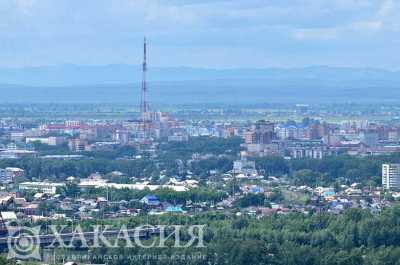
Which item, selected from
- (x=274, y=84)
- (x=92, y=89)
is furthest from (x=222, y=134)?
(x=274, y=84)

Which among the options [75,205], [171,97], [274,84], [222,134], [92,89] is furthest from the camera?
[274,84]

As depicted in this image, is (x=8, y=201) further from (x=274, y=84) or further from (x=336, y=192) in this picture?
(x=274, y=84)
